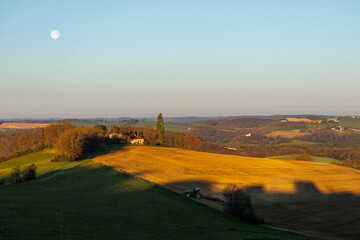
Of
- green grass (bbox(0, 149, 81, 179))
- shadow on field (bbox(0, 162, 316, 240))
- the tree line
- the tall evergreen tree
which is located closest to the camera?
shadow on field (bbox(0, 162, 316, 240))

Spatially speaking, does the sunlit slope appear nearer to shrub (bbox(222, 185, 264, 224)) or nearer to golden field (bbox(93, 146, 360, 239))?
golden field (bbox(93, 146, 360, 239))

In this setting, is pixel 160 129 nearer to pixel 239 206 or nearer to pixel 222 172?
pixel 222 172

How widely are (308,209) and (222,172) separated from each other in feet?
95.7

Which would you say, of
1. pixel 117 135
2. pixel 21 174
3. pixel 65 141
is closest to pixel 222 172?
pixel 65 141

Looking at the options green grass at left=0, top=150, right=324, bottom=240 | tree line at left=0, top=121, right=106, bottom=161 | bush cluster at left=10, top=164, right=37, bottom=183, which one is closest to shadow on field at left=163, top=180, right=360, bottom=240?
green grass at left=0, top=150, right=324, bottom=240

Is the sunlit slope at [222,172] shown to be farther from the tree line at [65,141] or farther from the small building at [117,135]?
the small building at [117,135]

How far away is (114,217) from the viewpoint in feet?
84.5

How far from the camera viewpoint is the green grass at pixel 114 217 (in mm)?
19312

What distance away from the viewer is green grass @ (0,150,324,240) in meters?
19.3

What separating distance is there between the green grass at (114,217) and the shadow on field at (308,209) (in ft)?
20.9

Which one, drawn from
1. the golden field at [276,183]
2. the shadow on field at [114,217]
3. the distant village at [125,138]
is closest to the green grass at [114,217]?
the shadow on field at [114,217]

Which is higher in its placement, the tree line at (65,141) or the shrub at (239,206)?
the tree line at (65,141)

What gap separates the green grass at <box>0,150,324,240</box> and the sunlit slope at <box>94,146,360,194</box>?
51.7 ft

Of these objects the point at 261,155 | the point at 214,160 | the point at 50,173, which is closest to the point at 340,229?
the point at 50,173
